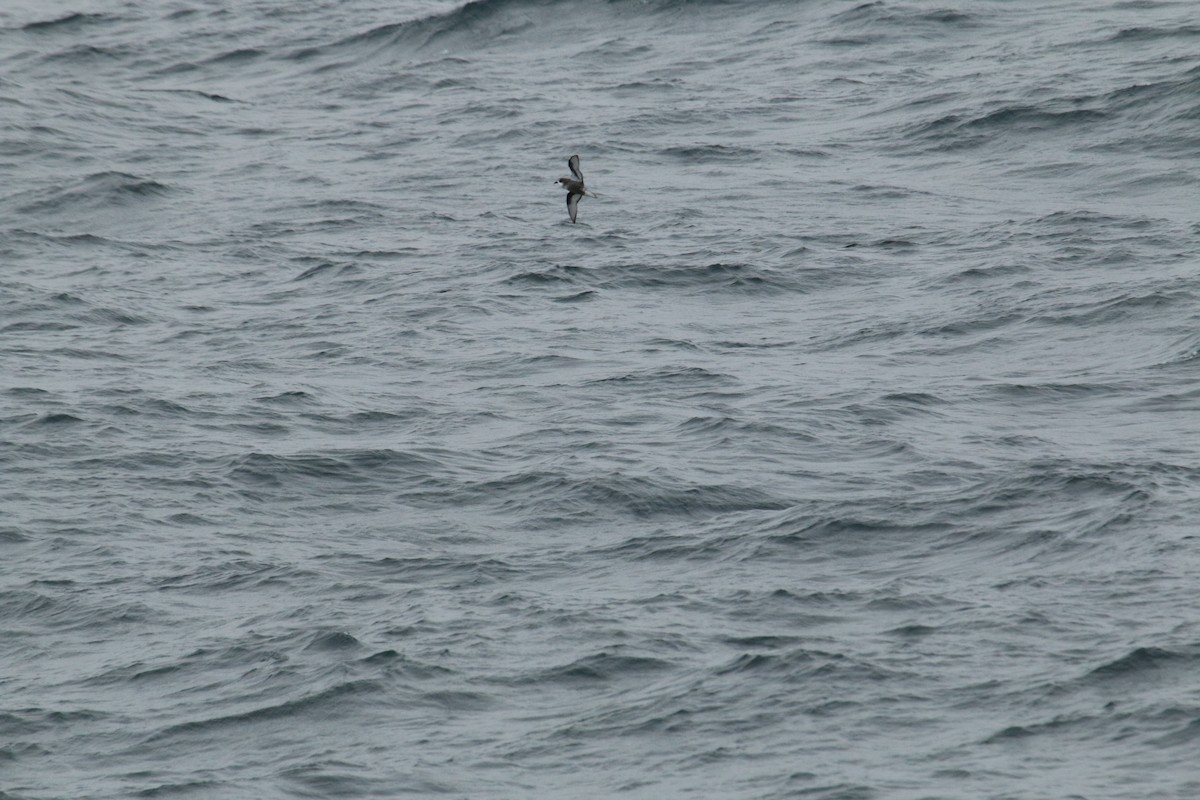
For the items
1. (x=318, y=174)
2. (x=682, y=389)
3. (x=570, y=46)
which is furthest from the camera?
(x=570, y=46)

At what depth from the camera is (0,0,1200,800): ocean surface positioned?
1780 centimetres

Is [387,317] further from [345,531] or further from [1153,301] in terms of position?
[1153,301]

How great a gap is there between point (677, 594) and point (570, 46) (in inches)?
1092

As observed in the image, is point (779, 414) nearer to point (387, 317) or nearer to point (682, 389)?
point (682, 389)

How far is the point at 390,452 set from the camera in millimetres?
24156

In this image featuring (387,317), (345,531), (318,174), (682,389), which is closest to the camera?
(345,531)

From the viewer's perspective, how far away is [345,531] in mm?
22297

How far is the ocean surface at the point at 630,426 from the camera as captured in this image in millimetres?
17797

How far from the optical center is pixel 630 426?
24781 mm

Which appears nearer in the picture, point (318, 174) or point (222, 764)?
point (222, 764)

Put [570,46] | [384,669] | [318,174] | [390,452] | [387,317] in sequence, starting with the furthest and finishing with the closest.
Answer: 1. [570,46]
2. [318,174]
3. [387,317]
4. [390,452]
5. [384,669]

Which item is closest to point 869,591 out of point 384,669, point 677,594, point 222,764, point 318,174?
point 677,594

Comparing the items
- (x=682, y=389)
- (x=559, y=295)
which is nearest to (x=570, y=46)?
(x=559, y=295)

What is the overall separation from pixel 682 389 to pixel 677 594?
6.28m
